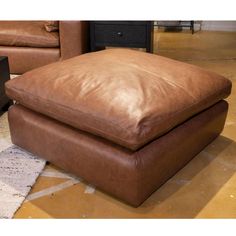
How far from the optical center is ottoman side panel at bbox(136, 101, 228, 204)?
1.22 metres

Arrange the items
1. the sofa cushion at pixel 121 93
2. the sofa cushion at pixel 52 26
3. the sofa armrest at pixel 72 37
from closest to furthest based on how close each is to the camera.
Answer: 1. the sofa cushion at pixel 121 93
2. the sofa armrest at pixel 72 37
3. the sofa cushion at pixel 52 26

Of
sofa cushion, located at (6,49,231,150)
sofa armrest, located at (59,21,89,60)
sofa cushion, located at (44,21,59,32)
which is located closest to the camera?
sofa cushion, located at (6,49,231,150)

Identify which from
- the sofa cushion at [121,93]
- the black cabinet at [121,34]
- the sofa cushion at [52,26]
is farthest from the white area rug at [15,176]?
the black cabinet at [121,34]

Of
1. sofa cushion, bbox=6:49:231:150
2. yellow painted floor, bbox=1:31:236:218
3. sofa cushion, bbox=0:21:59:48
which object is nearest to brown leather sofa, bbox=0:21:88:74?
sofa cushion, bbox=0:21:59:48

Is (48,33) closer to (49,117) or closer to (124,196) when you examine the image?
(49,117)

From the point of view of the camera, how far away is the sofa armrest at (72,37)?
2443mm

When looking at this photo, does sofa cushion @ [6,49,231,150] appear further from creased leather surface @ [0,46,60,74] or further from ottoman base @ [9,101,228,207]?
creased leather surface @ [0,46,60,74]

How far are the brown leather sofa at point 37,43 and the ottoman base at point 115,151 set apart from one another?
41.6 inches

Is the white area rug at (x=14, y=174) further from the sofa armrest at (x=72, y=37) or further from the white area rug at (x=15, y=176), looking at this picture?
the sofa armrest at (x=72, y=37)

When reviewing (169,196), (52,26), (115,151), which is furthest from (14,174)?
(52,26)

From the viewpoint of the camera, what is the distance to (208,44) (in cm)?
362

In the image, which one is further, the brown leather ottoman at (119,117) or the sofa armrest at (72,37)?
the sofa armrest at (72,37)

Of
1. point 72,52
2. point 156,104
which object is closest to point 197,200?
point 156,104

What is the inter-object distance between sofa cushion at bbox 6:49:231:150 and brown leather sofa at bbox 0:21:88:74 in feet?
2.89
